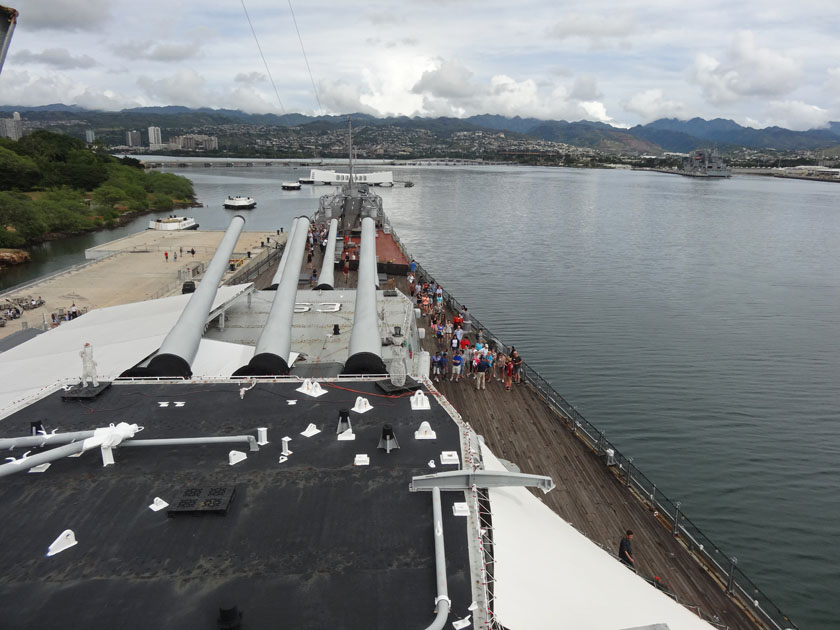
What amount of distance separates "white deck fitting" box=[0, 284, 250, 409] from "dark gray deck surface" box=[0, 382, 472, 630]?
4.81 metres

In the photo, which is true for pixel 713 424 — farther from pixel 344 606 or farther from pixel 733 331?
pixel 344 606

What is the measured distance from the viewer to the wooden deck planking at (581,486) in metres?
9.84

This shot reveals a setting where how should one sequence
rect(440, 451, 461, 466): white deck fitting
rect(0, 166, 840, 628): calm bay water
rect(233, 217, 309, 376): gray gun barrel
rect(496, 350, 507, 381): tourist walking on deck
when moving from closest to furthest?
rect(440, 451, 461, 466): white deck fitting → rect(233, 217, 309, 376): gray gun barrel → rect(0, 166, 840, 628): calm bay water → rect(496, 350, 507, 381): tourist walking on deck

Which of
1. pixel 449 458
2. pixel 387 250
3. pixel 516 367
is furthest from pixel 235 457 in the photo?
pixel 387 250

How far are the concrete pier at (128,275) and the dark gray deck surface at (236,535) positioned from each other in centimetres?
2266

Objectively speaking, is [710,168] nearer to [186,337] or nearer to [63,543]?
[186,337]

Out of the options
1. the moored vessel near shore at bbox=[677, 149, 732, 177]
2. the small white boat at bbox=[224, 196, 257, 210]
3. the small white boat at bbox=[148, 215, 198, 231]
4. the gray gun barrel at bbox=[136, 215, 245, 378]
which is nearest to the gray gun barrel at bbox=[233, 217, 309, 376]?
the gray gun barrel at bbox=[136, 215, 245, 378]

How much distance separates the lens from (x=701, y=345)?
93.9 ft

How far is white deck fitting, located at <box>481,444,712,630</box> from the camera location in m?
5.86

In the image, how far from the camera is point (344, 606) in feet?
17.5

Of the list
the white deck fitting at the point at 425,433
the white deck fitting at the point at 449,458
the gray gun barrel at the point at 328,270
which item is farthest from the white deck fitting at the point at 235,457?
the gray gun barrel at the point at 328,270

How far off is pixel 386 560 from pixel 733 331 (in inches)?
1210

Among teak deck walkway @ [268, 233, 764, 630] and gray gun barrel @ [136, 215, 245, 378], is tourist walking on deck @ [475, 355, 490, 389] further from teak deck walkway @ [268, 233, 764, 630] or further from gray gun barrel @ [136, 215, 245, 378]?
gray gun barrel @ [136, 215, 245, 378]

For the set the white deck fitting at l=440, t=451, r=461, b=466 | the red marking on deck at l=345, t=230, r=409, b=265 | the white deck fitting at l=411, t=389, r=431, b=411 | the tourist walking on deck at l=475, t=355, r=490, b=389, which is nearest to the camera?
the white deck fitting at l=440, t=451, r=461, b=466
